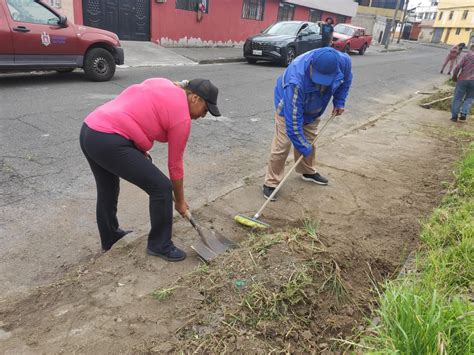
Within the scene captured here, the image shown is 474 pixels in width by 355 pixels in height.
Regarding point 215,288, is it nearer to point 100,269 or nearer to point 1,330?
point 100,269

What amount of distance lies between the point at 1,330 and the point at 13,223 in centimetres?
133

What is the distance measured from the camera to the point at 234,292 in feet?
8.41

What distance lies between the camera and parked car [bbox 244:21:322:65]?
13773 millimetres

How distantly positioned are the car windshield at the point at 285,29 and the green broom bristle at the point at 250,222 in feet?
40.8

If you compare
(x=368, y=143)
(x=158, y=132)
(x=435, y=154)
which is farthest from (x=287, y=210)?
(x=435, y=154)

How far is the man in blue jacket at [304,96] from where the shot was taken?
142 inches

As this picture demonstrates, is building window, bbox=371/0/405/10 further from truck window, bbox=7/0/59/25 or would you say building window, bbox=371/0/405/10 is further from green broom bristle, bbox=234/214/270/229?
green broom bristle, bbox=234/214/270/229

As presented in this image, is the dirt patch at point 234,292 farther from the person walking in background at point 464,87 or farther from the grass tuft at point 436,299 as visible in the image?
the person walking in background at point 464,87

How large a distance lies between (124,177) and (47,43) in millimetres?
6687

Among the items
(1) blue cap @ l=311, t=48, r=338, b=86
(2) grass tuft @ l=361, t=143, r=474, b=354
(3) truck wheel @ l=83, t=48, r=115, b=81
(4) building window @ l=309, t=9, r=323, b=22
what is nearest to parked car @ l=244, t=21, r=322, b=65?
(3) truck wheel @ l=83, t=48, r=115, b=81

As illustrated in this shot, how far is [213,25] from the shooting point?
17.9m

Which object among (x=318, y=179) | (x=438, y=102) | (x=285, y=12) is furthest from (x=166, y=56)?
(x=285, y=12)

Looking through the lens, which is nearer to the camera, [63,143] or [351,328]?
[351,328]

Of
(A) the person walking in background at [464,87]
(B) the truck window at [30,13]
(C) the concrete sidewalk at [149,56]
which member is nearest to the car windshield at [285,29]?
(C) the concrete sidewalk at [149,56]
